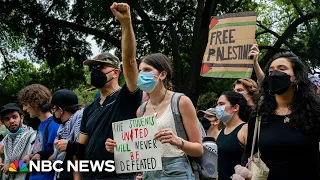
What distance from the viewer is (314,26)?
17797 mm

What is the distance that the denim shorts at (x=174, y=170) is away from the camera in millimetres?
3807

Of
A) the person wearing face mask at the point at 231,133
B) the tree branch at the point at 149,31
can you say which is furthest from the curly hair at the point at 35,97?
the tree branch at the point at 149,31

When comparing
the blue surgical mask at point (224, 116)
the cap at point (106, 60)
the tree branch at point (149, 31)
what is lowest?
the blue surgical mask at point (224, 116)

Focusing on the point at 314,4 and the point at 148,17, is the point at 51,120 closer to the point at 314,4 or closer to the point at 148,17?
the point at 148,17

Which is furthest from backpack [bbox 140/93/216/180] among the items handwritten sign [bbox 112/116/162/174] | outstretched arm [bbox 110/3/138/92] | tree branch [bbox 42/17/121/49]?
tree branch [bbox 42/17/121/49]

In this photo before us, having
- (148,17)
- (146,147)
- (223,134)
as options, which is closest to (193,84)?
(148,17)

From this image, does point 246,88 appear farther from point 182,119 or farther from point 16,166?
point 16,166

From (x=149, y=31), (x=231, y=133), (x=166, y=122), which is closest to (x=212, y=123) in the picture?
(x=231, y=133)

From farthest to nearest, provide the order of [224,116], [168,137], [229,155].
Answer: [224,116] → [229,155] → [168,137]

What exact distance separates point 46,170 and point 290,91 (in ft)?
9.70

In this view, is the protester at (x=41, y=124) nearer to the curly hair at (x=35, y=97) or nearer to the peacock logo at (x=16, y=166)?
the curly hair at (x=35, y=97)

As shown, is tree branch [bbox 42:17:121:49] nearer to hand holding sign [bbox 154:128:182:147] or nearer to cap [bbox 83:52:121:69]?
cap [bbox 83:52:121:69]

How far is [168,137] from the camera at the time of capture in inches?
144

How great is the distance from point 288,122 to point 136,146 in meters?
1.15
